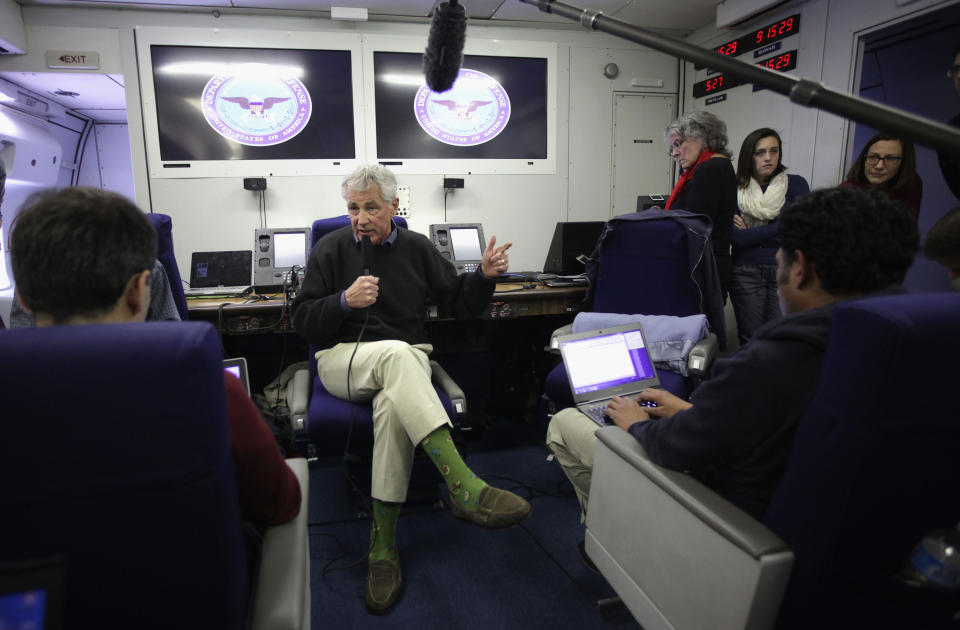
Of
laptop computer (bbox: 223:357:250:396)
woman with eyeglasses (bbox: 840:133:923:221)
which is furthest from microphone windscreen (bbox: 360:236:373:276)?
woman with eyeglasses (bbox: 840:133:923:221)

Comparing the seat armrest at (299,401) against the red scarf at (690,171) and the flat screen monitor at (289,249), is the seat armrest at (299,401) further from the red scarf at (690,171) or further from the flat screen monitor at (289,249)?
the red scarf at (690,171)

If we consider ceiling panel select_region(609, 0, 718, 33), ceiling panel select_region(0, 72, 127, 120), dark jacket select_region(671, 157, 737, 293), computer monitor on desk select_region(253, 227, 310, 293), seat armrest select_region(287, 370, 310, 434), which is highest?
ceiling panel select_region(609, 0, 718, 33)

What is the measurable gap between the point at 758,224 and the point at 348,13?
2752 millimetres

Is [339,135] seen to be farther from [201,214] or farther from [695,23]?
[695,23]

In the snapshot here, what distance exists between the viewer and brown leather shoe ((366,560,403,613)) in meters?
1.59

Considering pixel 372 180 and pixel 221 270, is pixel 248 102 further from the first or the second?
pixel 372 180

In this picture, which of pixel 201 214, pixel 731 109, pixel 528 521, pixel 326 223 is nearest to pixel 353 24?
pixel 201 214

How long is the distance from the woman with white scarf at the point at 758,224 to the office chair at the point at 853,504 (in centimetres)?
205

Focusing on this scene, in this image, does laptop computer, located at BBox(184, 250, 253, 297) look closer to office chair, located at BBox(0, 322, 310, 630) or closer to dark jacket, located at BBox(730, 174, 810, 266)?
office chair, located at BBox(0, 322, 310, 630)

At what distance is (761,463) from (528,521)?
121 cm

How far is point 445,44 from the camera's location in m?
0.83

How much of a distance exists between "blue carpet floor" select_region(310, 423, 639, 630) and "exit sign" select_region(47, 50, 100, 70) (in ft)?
9.48

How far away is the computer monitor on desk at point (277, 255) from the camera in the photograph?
276 centimetres

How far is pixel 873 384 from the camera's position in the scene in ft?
2.29
